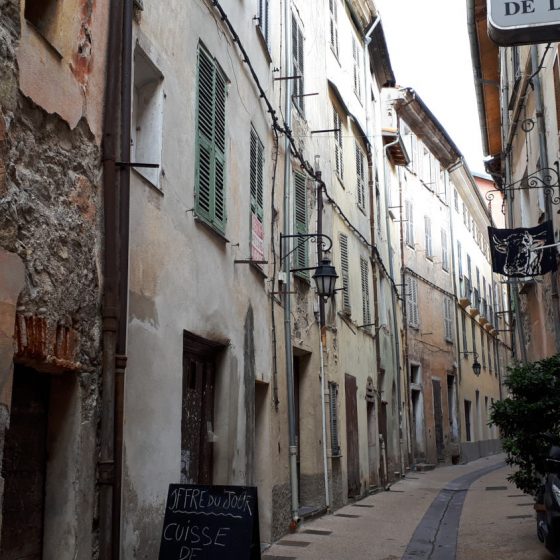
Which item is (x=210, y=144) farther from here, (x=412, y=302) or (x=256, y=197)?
(x=412, y=302)

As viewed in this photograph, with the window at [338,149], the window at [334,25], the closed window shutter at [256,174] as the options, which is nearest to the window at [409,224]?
the window at [338,149]

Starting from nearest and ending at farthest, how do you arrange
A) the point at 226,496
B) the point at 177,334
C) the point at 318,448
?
the point at 226,496
the point at 177,334
the point at 318,448

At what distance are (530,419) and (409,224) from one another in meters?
16.0

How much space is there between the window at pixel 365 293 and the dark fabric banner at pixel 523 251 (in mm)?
4140

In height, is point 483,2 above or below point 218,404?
above

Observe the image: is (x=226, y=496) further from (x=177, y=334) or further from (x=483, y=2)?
(x=483, y=2)

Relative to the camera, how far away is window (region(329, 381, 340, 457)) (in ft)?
41.0

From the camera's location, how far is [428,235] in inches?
1030

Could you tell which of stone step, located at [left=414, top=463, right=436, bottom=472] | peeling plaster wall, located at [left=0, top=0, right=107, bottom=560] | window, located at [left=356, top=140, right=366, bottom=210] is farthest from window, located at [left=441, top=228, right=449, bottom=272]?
peeling plaster wall, located at [left=0, top=0, right=107, bottom=560]

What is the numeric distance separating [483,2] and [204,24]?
9227 mm

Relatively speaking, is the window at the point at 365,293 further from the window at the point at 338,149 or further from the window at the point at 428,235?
the window at the point at 428,235

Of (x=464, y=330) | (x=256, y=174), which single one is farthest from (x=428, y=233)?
(x=256, y=174)

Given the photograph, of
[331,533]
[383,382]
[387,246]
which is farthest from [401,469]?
[331,533]

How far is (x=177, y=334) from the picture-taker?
649 centimetres
